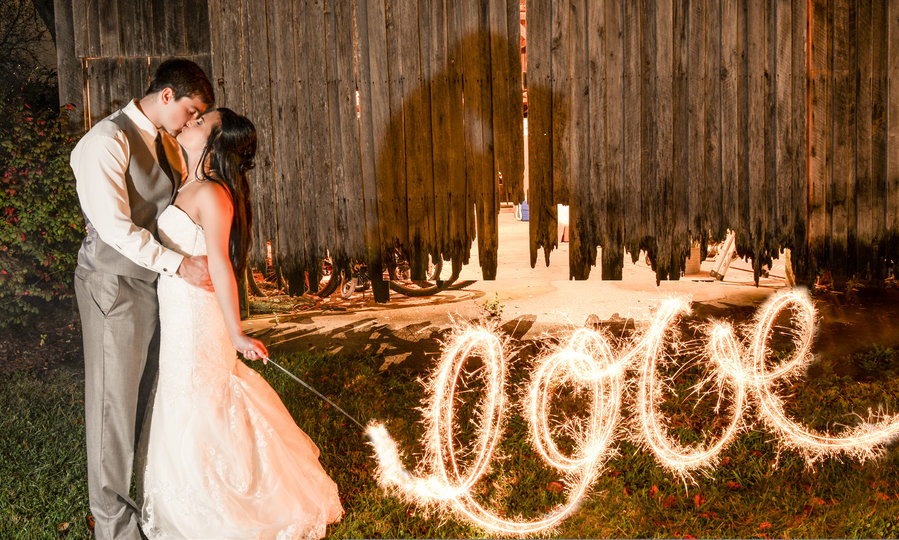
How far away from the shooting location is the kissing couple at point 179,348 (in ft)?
11.1

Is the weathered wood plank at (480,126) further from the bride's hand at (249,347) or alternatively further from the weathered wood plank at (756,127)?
the bride's hand at (249,347)

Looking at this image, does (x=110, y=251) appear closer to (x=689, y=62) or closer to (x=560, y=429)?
(x=560, y=429)

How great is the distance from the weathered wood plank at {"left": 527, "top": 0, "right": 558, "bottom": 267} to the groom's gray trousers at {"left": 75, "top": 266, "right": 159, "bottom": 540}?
10.1 feet

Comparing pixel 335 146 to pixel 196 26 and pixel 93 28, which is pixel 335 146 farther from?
pixel 93 28

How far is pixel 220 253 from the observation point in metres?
3.40

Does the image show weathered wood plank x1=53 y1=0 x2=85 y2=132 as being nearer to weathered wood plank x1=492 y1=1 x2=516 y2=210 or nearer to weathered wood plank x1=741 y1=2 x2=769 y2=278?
weathered wood plank x1=492 y1=1 x2=516 y2=210

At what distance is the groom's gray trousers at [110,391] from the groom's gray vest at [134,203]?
0.05 metres

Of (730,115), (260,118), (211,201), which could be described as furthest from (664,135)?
(211,201)

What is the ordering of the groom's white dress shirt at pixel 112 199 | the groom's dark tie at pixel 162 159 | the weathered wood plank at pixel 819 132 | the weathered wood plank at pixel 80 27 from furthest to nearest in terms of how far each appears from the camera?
the weathered wood plank at pixel 80 27
the weathered wood plank at pixel 819 132
the groom's dark tie at pixel 162 159
the groom's white dress shirt at pixel 112 199

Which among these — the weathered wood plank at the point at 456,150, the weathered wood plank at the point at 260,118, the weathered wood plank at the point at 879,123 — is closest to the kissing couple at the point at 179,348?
the weathered wood plank at the point at 260,118

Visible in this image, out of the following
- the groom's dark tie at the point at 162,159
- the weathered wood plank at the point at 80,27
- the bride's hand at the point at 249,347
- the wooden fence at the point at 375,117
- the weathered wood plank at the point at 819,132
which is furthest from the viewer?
the weathered wood plank at the point at 80,27

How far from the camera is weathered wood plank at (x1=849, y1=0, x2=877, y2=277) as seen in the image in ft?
17.5

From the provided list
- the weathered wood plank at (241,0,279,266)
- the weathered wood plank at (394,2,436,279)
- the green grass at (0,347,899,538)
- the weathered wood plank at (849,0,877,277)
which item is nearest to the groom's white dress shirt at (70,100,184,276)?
the green grass at (0,347,899,538)

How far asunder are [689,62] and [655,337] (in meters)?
2.17
